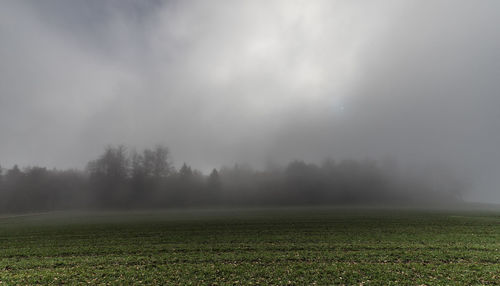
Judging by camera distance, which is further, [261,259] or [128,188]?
[128,188]

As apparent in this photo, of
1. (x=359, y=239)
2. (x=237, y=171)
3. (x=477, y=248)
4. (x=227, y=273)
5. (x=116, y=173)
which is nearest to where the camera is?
(x=227, y=273)

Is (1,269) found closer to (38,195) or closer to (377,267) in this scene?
(377,267)

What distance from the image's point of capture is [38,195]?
9519 cm

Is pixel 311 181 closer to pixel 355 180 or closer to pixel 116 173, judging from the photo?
pixel 355 180

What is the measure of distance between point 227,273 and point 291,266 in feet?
14.1

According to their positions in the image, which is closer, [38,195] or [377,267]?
[377,267]

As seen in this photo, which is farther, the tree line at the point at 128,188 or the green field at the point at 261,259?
the tree line at the point at 128,188

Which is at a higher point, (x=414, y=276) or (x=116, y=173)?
(x=116, y=173)

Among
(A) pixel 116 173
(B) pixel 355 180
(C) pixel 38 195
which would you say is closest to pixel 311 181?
(B) pixel 355 180

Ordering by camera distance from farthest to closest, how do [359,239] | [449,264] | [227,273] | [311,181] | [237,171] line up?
1. [311,181]
2. [237,171]
3. [359,239]
4. [449,264]
5. [227,273]

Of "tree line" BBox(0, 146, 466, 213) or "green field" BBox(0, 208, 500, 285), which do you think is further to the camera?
"tree line" BBox(0, 146, 466, 213)

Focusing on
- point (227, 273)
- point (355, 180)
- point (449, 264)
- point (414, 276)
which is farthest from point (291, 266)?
point (355, 180)

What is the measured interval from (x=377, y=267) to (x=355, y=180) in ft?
525

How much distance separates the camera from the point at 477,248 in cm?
1700
